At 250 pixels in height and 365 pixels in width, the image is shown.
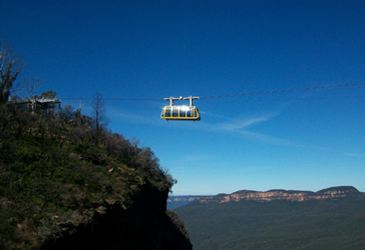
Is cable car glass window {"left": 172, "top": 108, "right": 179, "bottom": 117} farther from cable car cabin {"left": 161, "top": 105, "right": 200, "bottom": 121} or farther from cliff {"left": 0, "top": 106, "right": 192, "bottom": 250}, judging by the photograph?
cliff {"left": 0, "top": 106, "right": 192, "bottom": 250}

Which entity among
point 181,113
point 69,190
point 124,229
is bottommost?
point 124,229

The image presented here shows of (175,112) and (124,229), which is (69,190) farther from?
(175,112)

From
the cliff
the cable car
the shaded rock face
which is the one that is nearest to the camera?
the cliff

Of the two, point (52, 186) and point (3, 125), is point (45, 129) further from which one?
point (52, 186)

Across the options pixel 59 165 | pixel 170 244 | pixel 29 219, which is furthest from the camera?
pixel 170 244

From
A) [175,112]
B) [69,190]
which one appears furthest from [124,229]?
[175,112]

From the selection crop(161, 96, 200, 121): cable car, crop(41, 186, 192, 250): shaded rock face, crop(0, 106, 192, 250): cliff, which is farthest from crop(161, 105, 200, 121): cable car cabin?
crop(41, 186, 192, 250): shaded rock face

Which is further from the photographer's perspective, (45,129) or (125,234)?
(45,129)

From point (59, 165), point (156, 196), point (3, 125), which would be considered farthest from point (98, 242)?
point (156, 196)
